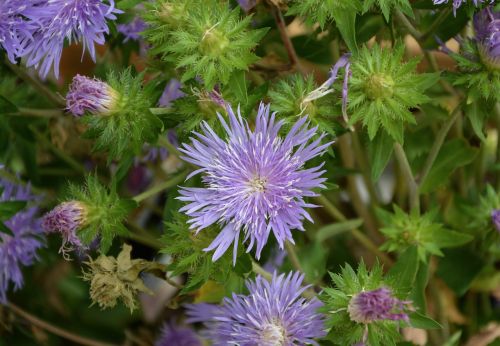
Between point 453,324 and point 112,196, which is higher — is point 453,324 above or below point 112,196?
below

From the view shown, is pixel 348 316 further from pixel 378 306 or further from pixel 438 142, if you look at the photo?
pixel 438 142

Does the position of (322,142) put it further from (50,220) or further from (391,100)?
(50,220)

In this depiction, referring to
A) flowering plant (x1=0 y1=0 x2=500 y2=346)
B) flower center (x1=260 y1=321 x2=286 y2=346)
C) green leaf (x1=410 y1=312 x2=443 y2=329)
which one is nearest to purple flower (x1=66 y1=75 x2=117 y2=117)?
flowering plant (x1=0 y1=0 x2=500 y2=346)

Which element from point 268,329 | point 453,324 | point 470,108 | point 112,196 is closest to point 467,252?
point 453,324

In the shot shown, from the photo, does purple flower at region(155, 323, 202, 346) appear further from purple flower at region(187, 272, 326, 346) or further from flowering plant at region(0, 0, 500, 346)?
purple flower at region(187, 272, 326, 346)

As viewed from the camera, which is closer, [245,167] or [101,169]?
[245,167]
